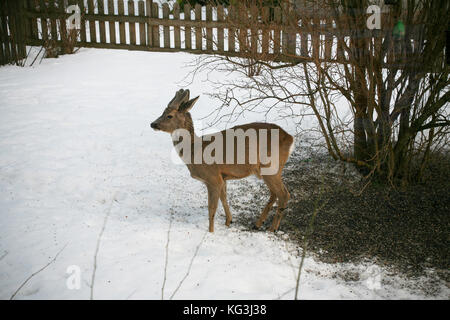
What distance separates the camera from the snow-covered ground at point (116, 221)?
3762mm

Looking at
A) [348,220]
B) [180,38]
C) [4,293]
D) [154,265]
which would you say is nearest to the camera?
[4,293]

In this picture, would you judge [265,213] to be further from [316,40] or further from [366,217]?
[316,40]

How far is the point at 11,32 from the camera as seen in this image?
10.5 meters

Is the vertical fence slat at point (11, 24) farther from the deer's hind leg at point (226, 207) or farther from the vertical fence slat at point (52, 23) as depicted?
the deer's hind leg at point (226, 207)

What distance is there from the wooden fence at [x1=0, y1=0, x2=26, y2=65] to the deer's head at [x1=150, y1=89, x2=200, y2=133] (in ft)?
25.3

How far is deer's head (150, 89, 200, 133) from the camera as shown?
15.5 ft

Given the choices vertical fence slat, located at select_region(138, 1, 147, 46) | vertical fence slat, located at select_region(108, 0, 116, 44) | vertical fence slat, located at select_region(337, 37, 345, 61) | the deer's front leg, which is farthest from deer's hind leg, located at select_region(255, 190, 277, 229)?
vertical fence slat, located at select_region(108, 0, 116, 44)

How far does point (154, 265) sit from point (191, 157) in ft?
4.25

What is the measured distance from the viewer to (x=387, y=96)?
218 inches

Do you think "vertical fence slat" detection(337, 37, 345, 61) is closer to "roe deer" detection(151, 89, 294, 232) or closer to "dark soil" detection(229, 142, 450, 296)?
"roe deer" detection(151, 89, 294, 232)

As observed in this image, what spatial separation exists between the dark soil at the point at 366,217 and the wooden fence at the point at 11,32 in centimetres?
792
